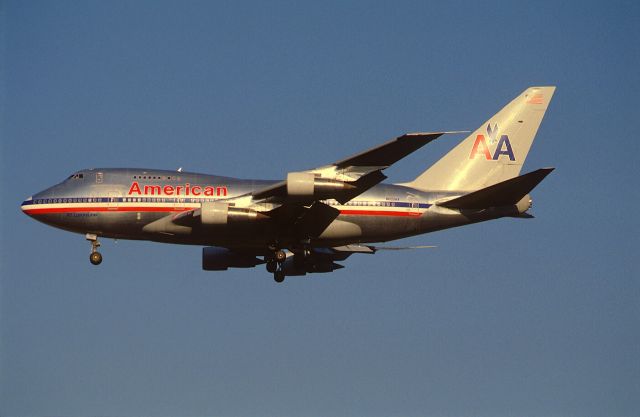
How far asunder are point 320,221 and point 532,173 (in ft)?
34.7

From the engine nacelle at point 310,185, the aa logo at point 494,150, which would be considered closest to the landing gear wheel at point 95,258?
the engine nacelle at point 310,185

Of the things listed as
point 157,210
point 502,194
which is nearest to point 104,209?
point 157,210

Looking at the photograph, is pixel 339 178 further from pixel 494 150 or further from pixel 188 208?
pixel 494 150

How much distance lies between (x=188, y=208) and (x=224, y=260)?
695cm

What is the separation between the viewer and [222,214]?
48.4 m

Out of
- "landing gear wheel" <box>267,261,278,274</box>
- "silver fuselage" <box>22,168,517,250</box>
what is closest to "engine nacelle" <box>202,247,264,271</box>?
"landing gear wheel" <box>267,261,278,274</box>

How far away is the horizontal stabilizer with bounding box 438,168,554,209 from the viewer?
157ft

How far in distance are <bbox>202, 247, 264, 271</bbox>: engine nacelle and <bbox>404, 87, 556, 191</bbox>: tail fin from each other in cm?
1018

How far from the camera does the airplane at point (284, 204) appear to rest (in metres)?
49.5

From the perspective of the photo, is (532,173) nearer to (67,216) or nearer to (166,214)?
(166,214)

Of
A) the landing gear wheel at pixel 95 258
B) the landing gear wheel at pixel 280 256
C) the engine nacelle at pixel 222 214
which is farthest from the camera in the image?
the landing gear wheel at pixel 95 258

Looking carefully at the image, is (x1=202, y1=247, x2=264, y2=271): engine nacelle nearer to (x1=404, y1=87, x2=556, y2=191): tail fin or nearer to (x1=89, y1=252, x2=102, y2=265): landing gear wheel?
(x1=89, y1=252, x2=102, y2=265): landing gear wheel

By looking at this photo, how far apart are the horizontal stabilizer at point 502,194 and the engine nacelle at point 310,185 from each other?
758 centimetres

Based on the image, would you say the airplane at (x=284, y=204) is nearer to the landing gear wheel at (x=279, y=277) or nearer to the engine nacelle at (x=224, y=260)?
the landing gear wheel at (x=279, y=277)
